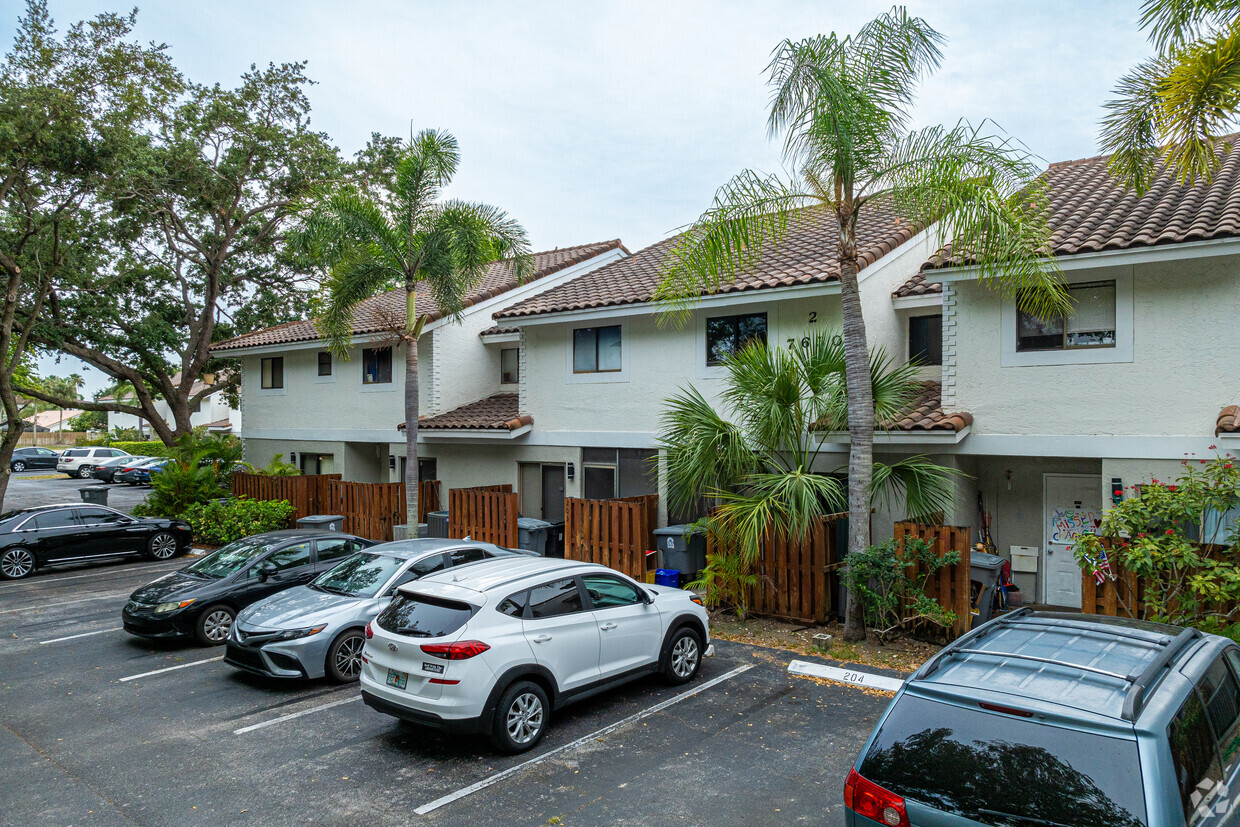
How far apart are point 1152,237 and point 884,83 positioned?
3.87 m

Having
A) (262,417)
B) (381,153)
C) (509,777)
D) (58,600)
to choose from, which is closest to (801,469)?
(509,777)

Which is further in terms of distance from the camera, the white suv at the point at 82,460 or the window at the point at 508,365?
the white suv at the point at 82,460

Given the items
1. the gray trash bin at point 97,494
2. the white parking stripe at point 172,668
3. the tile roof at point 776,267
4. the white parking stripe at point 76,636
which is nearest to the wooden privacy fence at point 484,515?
the tile roof at point 776,267

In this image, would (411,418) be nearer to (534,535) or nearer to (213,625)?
(534,535)

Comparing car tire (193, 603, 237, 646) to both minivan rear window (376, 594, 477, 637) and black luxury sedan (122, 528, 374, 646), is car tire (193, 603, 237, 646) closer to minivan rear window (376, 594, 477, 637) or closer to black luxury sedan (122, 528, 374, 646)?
black luxury sedan (122, 528, 374, 646)

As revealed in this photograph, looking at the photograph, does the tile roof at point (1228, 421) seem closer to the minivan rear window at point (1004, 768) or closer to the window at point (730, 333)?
the window at point (730, 333)

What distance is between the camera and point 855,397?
9.91 m

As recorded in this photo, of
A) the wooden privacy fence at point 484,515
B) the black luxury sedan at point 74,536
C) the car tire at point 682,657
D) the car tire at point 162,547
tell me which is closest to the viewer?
the car tire at point 682,657

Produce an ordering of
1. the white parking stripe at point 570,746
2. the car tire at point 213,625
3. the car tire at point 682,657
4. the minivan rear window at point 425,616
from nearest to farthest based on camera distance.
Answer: the white parking stripe at point 570,746, the minivan rear window at point 425,616, the car tire at point 682,657, the car tire at point 213,625

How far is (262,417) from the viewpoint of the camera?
24.0 m

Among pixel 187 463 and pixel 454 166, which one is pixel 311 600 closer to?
pixel 454 166

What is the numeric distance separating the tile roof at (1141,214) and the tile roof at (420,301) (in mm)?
11445

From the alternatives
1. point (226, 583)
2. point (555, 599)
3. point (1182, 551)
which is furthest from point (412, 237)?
point (1182, 551)

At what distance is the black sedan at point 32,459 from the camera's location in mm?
45812
